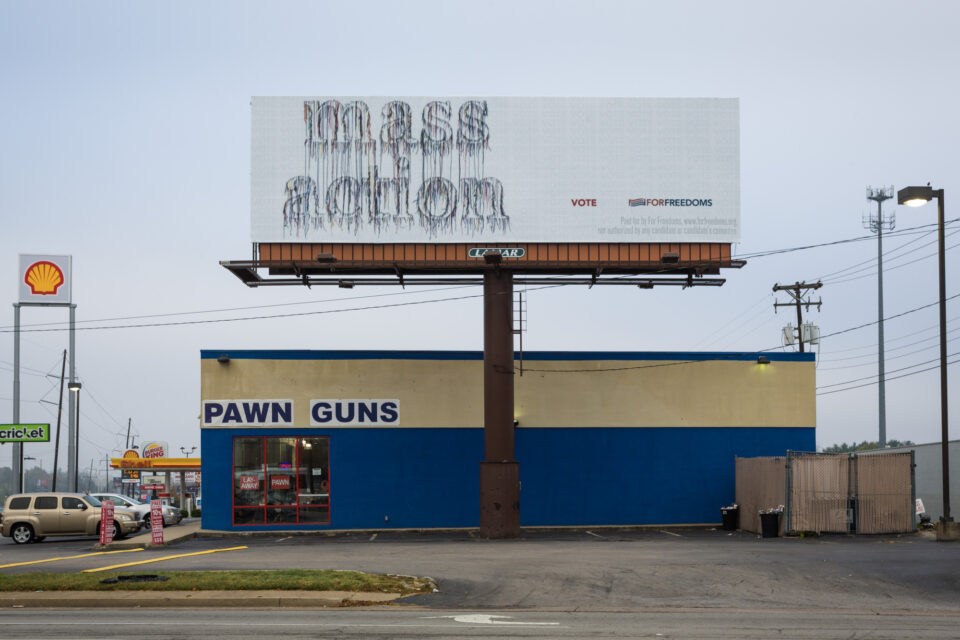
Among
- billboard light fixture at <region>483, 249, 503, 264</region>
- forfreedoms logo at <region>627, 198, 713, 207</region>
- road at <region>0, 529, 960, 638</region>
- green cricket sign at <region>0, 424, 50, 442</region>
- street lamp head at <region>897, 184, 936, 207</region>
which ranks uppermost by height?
forfreedoms logo at <region>627, 198, 713, 207</region>

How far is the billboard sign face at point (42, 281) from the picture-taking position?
59875mm

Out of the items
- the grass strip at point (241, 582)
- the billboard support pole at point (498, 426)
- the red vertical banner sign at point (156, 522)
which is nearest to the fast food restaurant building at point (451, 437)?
the billboard support pole at point (498, 426)

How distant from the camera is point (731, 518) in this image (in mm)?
36812

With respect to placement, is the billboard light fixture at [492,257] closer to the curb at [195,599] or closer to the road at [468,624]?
the curb at [195,599]

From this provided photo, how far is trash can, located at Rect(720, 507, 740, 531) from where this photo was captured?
120ft

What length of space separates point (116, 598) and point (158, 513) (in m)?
13.6

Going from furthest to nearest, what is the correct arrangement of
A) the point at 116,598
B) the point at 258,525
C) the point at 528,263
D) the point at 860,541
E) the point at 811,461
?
the point at 258,525, the point at 528,263, the point at 811,461, the point at 860,541, the point at 116,598

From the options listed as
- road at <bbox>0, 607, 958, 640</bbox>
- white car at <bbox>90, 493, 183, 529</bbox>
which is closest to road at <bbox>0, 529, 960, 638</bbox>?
road at <bbox>0, 607, 958, 640</bbox>

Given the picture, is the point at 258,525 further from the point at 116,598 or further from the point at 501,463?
the point at 116,598

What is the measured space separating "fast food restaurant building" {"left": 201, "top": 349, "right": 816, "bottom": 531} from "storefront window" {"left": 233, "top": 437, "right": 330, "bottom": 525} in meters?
0.04

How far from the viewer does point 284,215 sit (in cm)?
3516

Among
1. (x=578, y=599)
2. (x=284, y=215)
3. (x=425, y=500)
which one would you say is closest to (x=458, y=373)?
(x=425, y=500)

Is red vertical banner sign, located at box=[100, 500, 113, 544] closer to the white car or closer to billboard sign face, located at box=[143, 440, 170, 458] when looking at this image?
the white car

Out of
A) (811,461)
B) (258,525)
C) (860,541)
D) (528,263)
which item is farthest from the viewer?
(258,525)
